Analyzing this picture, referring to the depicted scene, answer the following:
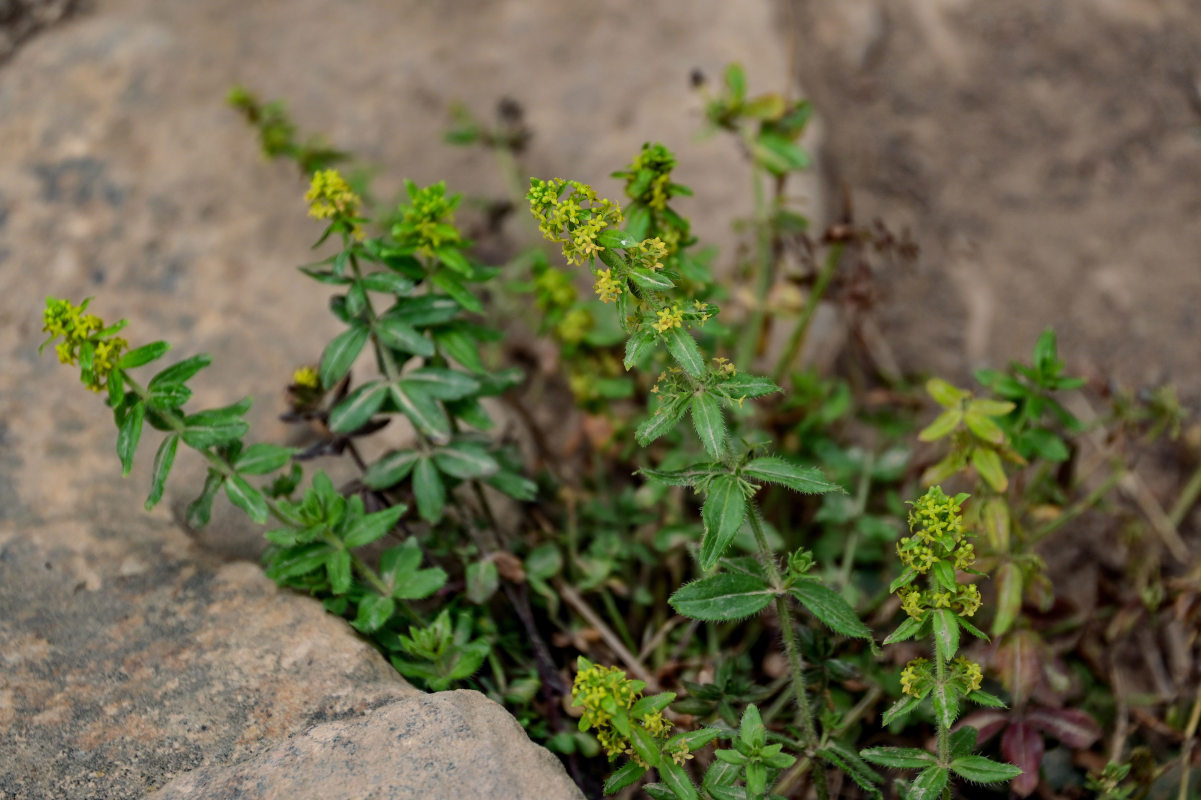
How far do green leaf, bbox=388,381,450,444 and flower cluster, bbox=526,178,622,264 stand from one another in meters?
0.81

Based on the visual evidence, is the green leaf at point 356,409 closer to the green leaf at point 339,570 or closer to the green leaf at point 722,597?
the green leaf at point 339,570

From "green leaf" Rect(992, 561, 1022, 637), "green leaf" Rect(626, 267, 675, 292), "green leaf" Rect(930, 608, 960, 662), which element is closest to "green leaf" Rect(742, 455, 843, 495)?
"green leaf" Rect(930, 608, 960, 662)

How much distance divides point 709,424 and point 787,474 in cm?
26

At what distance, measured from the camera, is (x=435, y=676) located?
2775mm

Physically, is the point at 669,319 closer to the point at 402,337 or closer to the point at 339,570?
the point at 402,337

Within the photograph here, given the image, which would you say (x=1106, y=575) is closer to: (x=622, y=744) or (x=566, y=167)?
(x=622, y=744)

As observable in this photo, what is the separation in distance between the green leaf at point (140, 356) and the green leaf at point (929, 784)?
2.32 meters

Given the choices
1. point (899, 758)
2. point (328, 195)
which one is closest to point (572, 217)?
point (328, 195)

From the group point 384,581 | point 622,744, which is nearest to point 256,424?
point 384,581

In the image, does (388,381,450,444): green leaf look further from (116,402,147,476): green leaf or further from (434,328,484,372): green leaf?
(116,402,147,476): green leaf

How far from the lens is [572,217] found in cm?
239

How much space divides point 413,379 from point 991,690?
217 centimetres

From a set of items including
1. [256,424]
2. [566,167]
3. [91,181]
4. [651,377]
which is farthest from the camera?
[566,167]

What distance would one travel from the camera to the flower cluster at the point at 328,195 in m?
2.76
